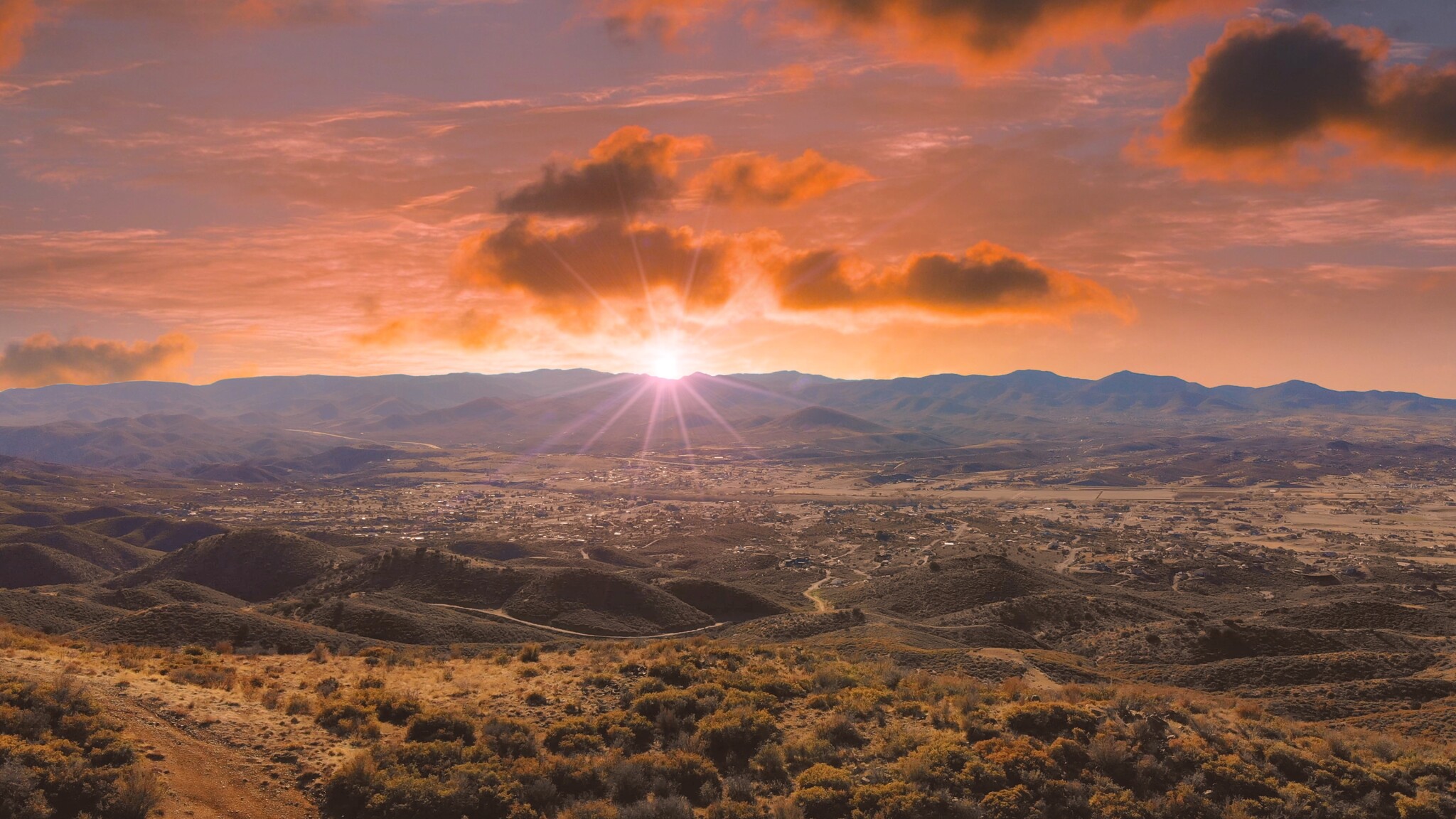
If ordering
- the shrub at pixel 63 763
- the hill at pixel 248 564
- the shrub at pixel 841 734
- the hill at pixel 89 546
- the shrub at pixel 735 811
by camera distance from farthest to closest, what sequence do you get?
1. the hill at pixel 89 546
2. the hill at pixel 248 564
3. the shrub at pixel 841 734
4. the shrub at pixel 735 811
5. the shrub at pixel 63 763

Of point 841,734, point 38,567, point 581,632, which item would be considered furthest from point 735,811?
point 38,567

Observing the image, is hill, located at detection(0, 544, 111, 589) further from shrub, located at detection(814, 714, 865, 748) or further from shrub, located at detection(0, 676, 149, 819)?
shrub, located at detection(814, 714, 865, 748)

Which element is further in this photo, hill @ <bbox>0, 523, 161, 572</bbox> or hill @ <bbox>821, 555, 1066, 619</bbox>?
hill @ <bbox>0, 523, 161, 572</bbox>

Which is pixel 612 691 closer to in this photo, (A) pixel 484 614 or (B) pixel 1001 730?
(B) pixel 1001 730

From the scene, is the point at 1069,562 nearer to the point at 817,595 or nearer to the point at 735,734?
the point at 817,595

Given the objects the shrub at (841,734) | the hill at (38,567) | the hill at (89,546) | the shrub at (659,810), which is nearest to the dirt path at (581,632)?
the shrub at (841,734)

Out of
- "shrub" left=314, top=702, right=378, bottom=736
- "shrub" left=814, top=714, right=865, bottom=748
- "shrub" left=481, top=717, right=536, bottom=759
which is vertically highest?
"shrub" left=314, top=702, right=378, bottom=736

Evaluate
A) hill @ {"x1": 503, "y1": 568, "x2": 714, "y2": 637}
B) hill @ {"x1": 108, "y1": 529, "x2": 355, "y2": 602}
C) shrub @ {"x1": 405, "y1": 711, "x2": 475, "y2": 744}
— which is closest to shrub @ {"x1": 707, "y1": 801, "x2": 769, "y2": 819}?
shrub @ {"x1": 405, "y1": 711, "x2": 475, "y2": 744}

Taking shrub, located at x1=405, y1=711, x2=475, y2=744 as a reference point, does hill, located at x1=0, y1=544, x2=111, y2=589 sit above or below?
below

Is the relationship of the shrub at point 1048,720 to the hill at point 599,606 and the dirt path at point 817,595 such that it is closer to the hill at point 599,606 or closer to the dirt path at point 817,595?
the dirt path at point 817,595
